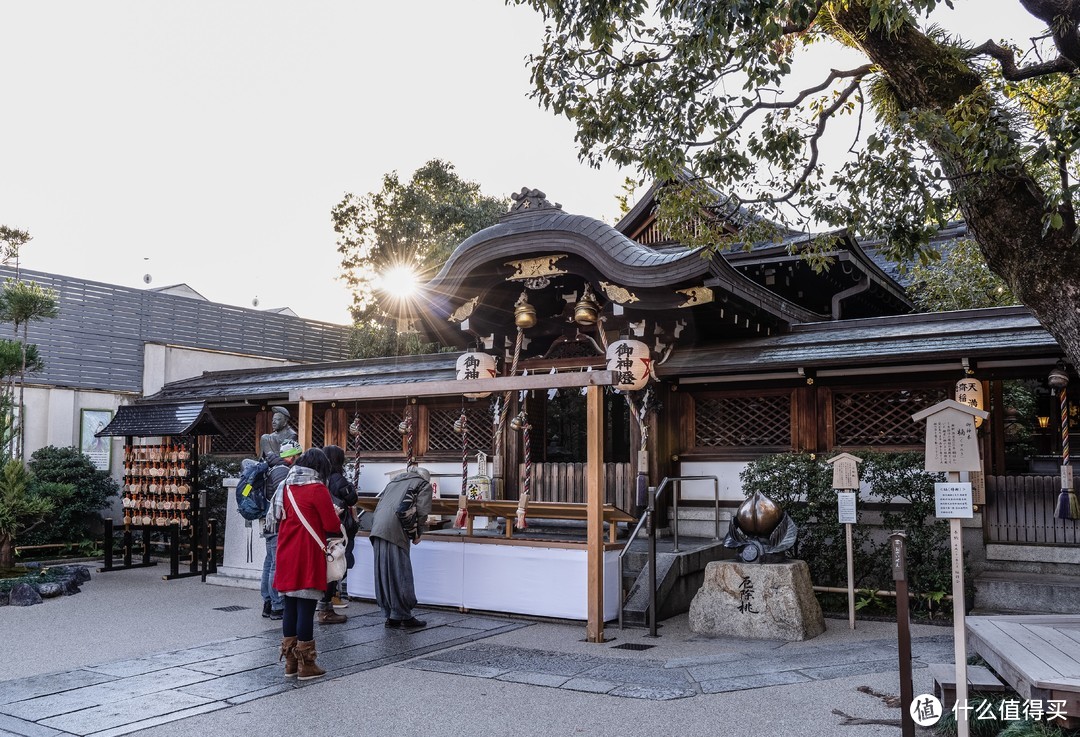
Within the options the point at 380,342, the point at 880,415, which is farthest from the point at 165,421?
the point at 380,342

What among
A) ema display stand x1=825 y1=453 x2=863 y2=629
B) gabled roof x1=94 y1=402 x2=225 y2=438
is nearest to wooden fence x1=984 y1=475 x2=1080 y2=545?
ema display stand x1=825 y1=453 x2=863 y2=629

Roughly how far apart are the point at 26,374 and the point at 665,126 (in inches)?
543

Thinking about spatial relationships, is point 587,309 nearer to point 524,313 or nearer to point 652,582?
point 524,313

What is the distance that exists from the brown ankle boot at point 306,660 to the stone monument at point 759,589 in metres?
3.83

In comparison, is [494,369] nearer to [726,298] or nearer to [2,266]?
[726,298]

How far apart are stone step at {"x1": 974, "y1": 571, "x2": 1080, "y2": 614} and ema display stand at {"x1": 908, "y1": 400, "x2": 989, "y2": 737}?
A: 165 inches

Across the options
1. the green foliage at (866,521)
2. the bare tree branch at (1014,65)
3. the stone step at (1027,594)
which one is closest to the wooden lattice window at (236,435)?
the green foliage at (866,521)

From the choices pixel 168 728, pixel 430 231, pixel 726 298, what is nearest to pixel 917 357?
pixel 726 298

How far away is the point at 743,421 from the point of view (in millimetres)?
11539

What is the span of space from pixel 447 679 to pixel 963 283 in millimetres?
12896

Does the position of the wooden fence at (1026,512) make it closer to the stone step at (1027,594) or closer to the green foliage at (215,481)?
the stone step at (1027,594)

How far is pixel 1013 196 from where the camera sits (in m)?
6.02

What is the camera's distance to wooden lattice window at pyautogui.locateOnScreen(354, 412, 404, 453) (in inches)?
567

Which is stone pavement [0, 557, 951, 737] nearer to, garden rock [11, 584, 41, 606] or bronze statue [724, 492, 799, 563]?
bronze statue [724, 492, 799, 563]
